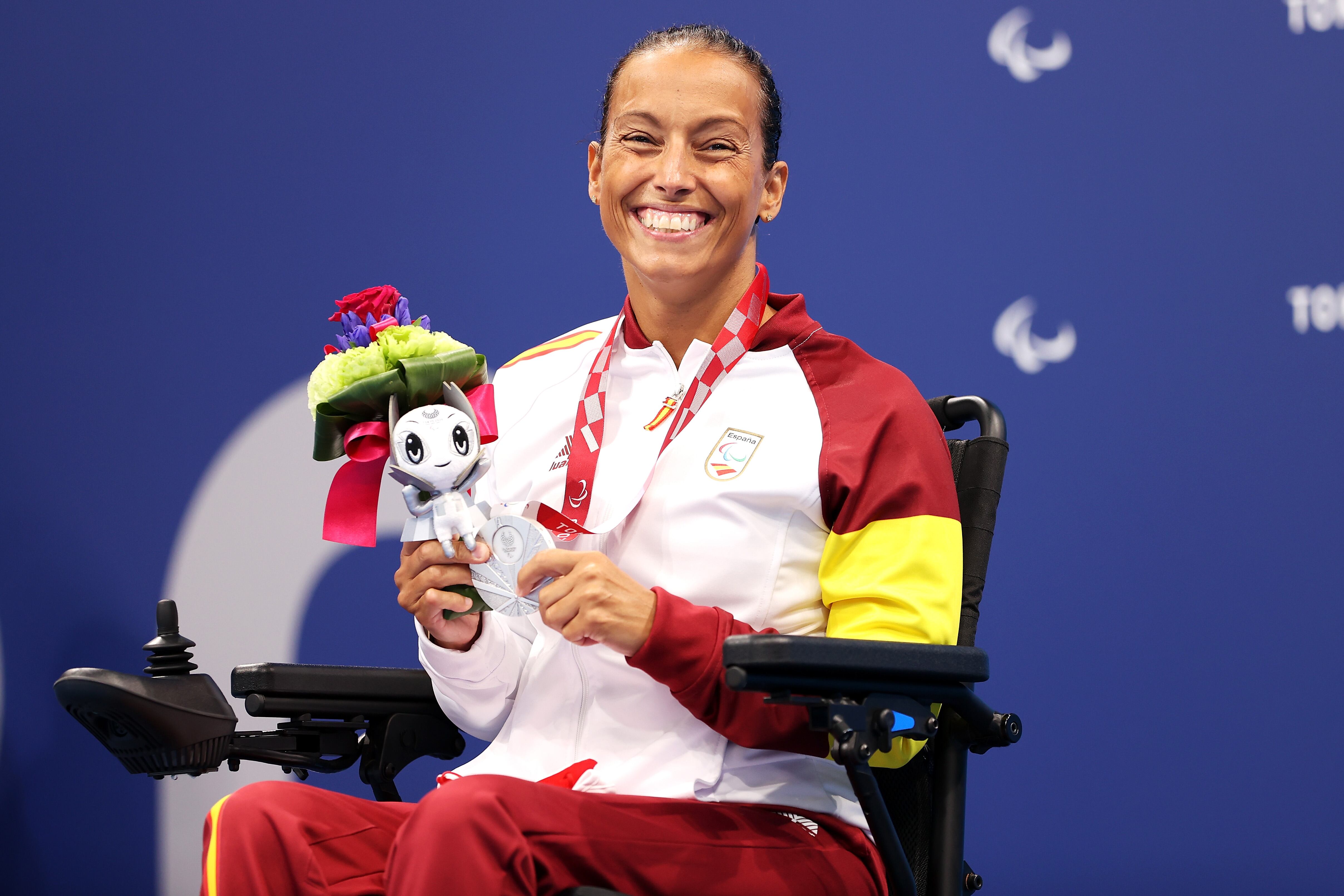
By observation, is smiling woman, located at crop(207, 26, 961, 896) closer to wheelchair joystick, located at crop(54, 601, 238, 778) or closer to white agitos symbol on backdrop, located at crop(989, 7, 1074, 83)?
wheelchair joystick, located at crop(54, 601, 238, 778)

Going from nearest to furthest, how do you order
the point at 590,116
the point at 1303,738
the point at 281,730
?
the point at 281,730 → the point at 1303,738 → the point at 590,116

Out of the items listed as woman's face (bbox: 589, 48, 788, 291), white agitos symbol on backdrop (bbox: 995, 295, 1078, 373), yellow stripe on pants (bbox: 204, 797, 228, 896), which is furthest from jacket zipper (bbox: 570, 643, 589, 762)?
white agitos symbol on backdrop (bbox: 995, 295, 1078, 373)

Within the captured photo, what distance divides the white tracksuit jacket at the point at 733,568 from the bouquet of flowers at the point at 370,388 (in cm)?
14

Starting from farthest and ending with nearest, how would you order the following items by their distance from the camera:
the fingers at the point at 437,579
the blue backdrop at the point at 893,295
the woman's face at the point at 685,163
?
1. the blue backdrop at the point at 893,295
2. the woman's face at the point at 685,163
3. the fingers at the point at 437,579

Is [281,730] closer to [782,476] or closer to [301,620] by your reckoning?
[782,476]

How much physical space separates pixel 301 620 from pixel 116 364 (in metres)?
0.77

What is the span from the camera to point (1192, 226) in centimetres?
252

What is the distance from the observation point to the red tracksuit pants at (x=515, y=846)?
113 cm

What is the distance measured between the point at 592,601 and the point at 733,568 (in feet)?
0.79

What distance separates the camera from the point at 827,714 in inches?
45.1

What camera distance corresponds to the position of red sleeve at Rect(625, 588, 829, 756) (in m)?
1.30

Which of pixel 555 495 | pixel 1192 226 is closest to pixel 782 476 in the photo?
pixel 555 495

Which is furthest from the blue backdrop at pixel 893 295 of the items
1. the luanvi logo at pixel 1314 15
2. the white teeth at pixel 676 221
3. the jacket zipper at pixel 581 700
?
the jacket zipper at pixel 581 700

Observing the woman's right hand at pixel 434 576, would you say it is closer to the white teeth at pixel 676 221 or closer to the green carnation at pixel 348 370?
the green carnation at pixel 348 370
